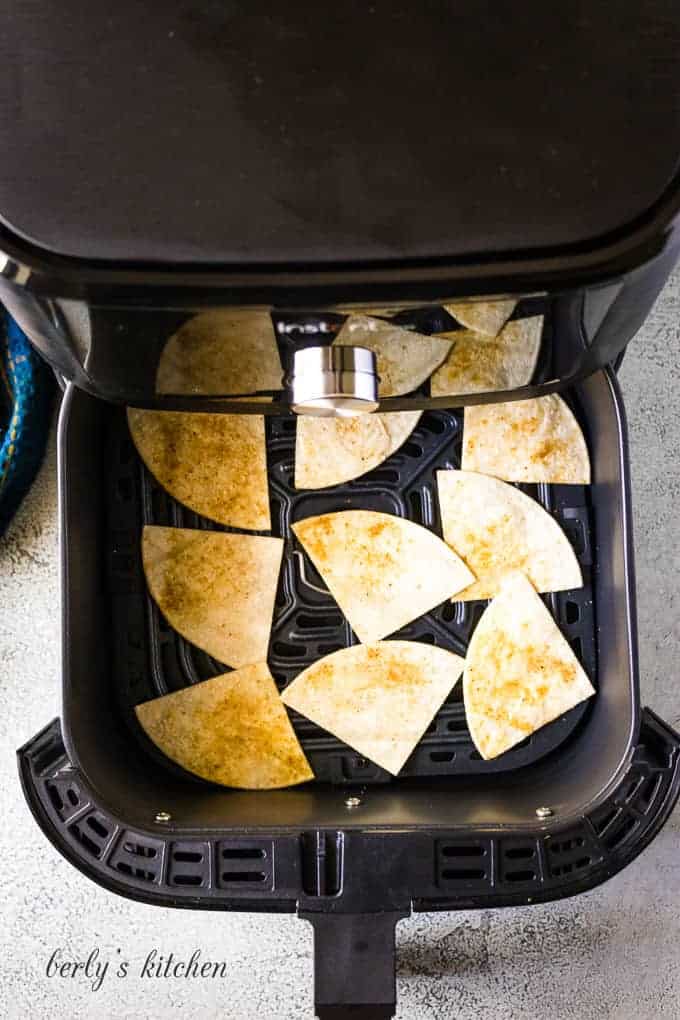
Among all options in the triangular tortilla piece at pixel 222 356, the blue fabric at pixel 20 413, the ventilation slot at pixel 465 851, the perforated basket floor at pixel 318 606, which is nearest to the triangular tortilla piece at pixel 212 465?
the perforated basket floor at pixel 318 606

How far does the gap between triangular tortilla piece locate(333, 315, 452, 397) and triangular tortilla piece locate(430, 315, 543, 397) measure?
13 mm

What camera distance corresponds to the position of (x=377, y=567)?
43.4 inches

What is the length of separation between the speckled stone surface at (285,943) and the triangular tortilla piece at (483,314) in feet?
1.98

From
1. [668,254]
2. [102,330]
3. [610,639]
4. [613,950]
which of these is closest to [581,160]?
[668,254]

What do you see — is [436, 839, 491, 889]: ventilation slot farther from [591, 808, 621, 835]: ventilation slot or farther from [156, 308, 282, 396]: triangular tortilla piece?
[156, 308, 282, 396]: triangular tortilla piece

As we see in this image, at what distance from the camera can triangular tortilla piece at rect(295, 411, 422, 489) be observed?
1.09 metres

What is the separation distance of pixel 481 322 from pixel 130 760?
2.02 ft

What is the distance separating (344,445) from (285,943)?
563mm


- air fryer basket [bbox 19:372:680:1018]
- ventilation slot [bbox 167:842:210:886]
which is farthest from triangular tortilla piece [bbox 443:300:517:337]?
ventilation slot [bbox 167:842:210:886]

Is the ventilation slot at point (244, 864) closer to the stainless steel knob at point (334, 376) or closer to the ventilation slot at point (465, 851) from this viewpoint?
the ventilation slot at point (465, 851)

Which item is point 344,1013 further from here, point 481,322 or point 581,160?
point 581,160

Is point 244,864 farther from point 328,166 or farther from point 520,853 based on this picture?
point 328,166

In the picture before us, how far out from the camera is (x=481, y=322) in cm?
71

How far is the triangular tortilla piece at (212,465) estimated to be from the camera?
110 centimetres
